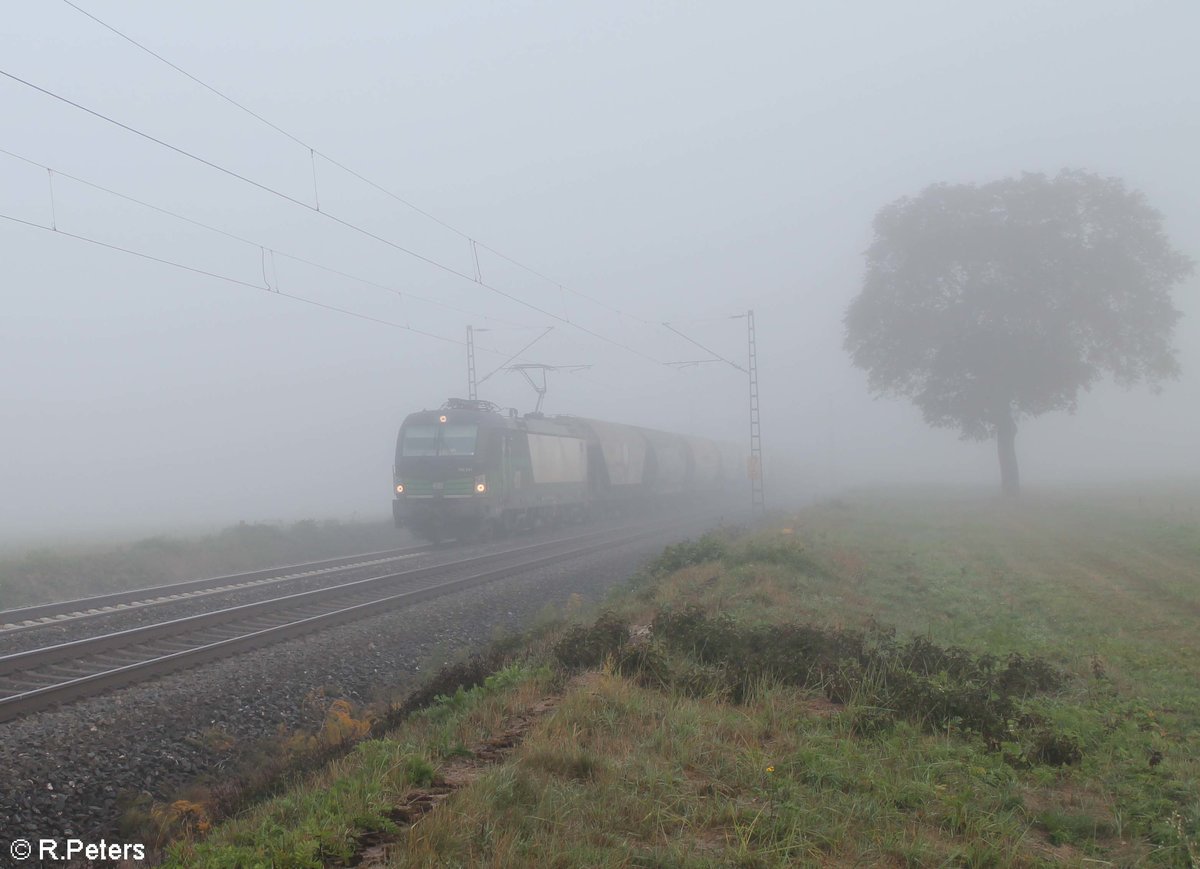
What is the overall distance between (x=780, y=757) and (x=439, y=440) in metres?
20.4

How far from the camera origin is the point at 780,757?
5492 mm

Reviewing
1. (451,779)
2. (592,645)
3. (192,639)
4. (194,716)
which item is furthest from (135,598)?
(451,779)

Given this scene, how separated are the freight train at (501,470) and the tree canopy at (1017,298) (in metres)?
11.7

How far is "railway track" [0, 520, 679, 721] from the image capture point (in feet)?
27.5

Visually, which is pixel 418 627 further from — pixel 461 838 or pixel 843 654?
pixel 461 838

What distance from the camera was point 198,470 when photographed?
6431 centimetres

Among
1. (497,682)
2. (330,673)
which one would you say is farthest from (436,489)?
(497,682)

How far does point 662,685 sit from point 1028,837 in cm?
311

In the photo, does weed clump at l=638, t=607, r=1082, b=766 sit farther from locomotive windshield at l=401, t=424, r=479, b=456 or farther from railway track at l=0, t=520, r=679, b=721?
locomotive windshield at l=401, t=424, r=479, b=456

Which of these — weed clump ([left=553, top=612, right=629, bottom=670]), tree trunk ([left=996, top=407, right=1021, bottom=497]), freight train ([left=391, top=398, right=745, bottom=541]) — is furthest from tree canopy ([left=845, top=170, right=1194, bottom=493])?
weed clump ([left=553, top=612, right=629, bottom=670])

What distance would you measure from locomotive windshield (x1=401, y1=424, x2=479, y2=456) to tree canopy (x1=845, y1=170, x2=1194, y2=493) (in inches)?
747

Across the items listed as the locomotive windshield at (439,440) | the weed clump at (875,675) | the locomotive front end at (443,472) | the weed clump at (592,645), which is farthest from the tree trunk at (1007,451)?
the weed clump at (592,645)

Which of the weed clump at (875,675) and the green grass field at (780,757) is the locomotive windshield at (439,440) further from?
the weed clump at (875,675)

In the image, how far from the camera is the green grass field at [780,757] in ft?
14.2
